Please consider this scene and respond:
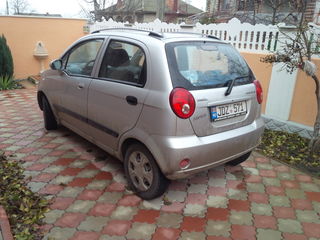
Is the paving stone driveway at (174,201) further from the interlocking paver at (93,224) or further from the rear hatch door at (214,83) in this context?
the rear hatch door at (214,83)

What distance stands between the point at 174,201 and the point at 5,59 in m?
7.57

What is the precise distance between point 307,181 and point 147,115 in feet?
7.35

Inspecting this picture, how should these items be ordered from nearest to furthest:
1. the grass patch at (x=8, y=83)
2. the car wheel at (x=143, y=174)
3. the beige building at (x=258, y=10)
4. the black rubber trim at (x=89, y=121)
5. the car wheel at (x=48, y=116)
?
the car wheel at (x=143, y=174)
the black rubber trim at (x=89, y=121)
the car wheel at (x=48, y=116)
the grass patch at (x=8, y=83)
the beige building at (x=258, y=10)

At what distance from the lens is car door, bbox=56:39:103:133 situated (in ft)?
11.5

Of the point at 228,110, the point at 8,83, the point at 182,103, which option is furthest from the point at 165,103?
the point at 8,83

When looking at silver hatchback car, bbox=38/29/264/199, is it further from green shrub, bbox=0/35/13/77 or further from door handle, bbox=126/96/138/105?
green shrub, bbox=0/35/13/77

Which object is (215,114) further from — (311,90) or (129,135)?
(311,90)

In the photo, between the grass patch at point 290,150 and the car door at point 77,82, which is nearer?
the car door at point 77,82

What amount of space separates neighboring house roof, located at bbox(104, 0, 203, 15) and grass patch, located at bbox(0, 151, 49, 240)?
686 inches

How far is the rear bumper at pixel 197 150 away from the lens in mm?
2492

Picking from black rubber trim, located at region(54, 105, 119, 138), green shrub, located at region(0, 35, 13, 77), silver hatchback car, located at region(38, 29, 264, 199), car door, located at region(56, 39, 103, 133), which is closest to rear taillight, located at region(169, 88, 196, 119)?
silver hatchback car, located at region(38, 29, 264, 199)

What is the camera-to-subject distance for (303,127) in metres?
4.67

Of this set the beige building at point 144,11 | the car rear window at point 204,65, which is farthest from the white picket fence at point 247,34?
the beige building at point 144,11

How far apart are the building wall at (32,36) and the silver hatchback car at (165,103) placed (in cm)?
663
